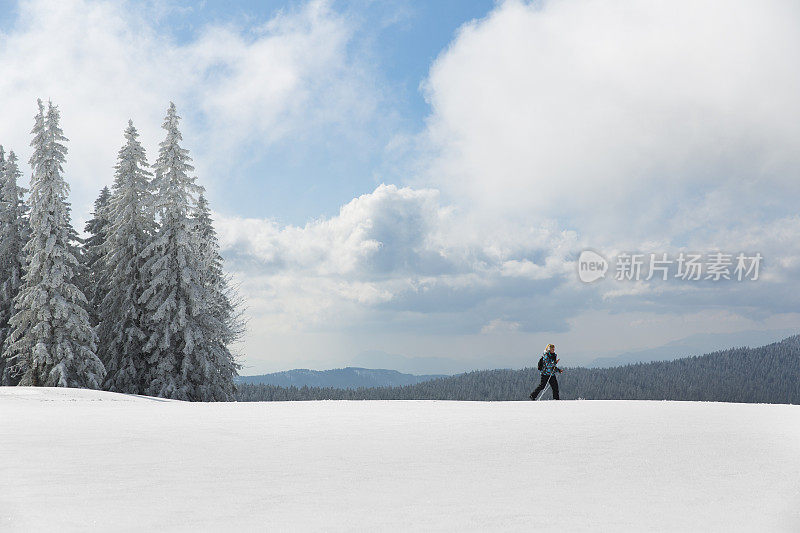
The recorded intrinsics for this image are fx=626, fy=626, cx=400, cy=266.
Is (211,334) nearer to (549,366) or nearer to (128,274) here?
(128,274)

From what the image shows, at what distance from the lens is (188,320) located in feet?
115

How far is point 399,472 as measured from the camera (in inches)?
340

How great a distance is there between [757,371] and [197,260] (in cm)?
17915

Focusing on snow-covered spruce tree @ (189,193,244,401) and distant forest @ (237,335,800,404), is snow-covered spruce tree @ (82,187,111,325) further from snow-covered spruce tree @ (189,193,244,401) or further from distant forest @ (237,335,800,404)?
distant forest @ (237,335,800,404)

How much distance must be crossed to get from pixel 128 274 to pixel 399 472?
3246 centimetres

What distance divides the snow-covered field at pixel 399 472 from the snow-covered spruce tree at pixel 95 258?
27.2 m

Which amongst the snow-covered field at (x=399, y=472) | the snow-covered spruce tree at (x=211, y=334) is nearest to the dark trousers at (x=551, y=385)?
the snow-covered field at (x=399, y=472)

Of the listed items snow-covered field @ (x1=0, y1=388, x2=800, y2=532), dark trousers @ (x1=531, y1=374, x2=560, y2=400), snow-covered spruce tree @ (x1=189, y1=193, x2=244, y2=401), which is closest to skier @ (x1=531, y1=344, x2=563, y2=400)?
dark trousers @ (x1=531, y1=374, x2=560, y2=400)

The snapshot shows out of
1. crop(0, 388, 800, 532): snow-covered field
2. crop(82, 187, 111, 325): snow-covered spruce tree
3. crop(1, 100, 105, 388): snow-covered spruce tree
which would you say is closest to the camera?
crop(0, 388, 800, 532): snow-covered field

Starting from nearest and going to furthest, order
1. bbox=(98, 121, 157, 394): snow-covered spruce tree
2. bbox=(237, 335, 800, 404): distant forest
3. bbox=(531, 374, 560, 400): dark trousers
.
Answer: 1. bbox=(531, 374, 560, 400): dark trousers
2. bbox=(98, 121, 157, 394): snow-covered spruce tree
3. bbox=(237, 335, 800, 404): distant forest

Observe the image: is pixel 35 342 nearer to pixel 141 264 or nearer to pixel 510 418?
pixel 141 264

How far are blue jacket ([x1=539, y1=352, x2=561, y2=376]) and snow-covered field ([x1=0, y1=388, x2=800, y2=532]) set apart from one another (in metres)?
5.98

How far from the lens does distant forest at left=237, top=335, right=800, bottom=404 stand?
374 ft

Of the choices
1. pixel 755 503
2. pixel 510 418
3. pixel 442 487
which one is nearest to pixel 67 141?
pixel 510 418
